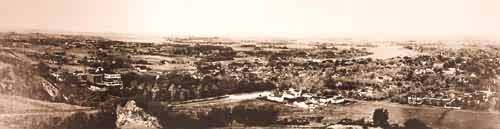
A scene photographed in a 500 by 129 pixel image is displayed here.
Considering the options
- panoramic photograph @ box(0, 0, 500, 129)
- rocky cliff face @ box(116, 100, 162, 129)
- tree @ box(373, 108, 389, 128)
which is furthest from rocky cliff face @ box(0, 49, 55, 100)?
tree @ box(373, 108, 389, 128)

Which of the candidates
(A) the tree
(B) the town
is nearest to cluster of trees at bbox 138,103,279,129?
(B) the town

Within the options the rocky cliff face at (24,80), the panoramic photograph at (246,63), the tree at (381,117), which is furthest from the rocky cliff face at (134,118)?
the tree at (381,117)

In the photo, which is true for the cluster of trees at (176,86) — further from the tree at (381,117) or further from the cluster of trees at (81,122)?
the tree at (381,117)

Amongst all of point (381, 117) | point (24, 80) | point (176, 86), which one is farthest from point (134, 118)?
point (381, 117)

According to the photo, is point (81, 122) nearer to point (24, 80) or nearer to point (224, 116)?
point (24, 80)

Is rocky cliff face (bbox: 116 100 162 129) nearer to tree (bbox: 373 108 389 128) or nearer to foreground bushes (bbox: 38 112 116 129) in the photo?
foreground bushes (bbox: 38 112 116 129)

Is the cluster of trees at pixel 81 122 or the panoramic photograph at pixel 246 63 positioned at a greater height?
the panoramic photograph at pixel 246 63

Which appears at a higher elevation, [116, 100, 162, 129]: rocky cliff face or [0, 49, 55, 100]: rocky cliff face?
[0, 49, 55, 100]: rocky cliff face
